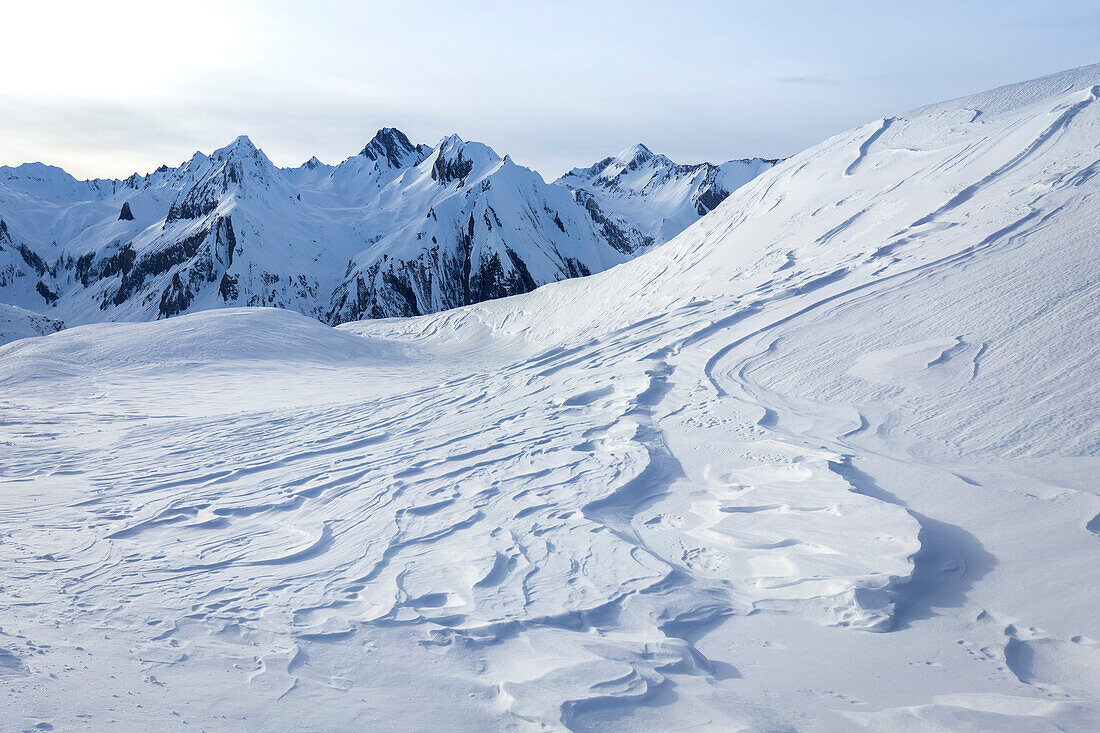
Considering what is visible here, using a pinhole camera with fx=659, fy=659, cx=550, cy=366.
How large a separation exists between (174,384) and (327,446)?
27.4 feet

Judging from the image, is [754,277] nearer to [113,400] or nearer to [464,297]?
[113,400]

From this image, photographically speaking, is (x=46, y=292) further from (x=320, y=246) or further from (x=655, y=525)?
(x=655, y=525)

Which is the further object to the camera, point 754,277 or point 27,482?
point 754,277

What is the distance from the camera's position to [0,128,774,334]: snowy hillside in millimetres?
127375

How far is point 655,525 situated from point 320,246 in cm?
14567

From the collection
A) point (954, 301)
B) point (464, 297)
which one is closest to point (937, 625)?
point (954, 301)

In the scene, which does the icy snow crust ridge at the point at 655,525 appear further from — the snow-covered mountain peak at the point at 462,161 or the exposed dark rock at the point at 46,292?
the exposed dark rock at the point at 46,292

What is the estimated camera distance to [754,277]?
1208cm

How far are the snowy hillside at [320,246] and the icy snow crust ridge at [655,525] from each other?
111732mm

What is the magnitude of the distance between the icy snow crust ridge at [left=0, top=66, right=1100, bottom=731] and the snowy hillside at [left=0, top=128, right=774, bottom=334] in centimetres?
11173

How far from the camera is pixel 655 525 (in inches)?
180

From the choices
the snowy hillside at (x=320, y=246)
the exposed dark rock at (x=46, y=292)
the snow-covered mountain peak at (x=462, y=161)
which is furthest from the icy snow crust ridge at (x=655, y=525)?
the exposed dark rock at (x=46, y=292)

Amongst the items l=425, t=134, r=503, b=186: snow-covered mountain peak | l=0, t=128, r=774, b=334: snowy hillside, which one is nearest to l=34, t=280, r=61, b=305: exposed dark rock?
l=0, t=128, r=774, b=334: snowy hillside

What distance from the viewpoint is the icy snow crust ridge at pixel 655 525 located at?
294 cm
